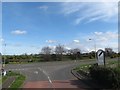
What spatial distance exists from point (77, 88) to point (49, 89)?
2.84m

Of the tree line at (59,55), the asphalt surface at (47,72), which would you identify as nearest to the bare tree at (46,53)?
the tree line at (59,55)

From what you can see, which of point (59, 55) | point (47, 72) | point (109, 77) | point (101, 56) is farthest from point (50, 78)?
point (59, 55)

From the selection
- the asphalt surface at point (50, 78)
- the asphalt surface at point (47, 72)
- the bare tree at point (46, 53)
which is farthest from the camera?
the bare tree at point (46, 53)

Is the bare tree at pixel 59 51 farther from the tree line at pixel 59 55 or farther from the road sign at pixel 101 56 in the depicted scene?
the road sign at pixel 101 56

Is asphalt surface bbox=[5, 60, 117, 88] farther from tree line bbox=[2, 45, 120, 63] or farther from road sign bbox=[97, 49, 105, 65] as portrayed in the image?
tree line bbox=[2, 45, 120, 63]

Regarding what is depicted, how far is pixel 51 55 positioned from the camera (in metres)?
104

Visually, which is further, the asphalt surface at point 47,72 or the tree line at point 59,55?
the tree line at point 59,55

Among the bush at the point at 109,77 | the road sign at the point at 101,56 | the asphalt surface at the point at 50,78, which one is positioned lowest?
the asphalt surface at the point at 50,78

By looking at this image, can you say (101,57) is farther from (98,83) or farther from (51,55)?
(51,55)

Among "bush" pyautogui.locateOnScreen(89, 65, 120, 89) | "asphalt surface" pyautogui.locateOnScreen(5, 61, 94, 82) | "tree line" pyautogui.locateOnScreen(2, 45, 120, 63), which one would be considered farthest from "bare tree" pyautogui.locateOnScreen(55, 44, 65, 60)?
"bush" pyautogui.locateOnScreen(89, 65, 120, 89)

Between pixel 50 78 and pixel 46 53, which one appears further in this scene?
pixel 46 53

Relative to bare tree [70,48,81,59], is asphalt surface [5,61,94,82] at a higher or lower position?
lower

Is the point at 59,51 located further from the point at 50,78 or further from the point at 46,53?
the point at 50,78

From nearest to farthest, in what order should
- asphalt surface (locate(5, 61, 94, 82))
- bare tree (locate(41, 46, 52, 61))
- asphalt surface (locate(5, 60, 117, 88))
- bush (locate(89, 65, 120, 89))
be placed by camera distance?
1. bush (locate(89, 65, 120, 89))
2. asphalt surface (locate(5, 60, 117, 88))
3. asphalt surface (locate(5, 61, 94, 82))
4. bare tree (locate(41, 46, 52, 61))
